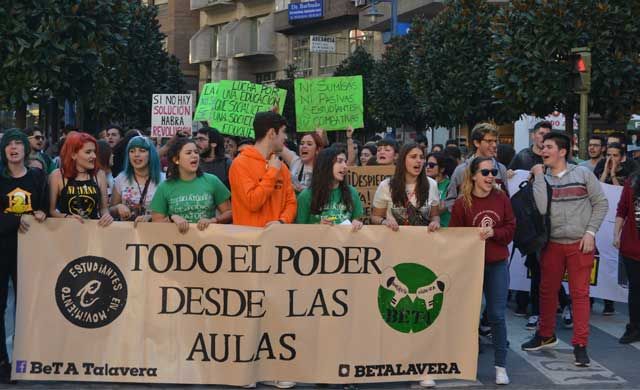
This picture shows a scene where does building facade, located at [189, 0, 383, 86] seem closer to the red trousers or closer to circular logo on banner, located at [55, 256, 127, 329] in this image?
the red trousers

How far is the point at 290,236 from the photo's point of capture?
7512 mm

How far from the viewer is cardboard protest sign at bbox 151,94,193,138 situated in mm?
19672

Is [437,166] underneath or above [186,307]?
above

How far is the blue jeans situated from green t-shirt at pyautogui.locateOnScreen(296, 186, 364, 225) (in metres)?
1.03

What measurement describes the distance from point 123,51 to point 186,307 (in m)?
11.8

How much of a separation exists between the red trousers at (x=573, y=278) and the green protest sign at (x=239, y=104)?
6.46 metres

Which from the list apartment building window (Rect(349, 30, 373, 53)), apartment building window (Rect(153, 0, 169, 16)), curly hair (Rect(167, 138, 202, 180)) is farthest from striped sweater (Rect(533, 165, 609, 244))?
apartment building window (Rect(153, 0, 169, 16))

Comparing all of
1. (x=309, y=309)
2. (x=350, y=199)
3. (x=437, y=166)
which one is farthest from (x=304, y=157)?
(x=309, y=309)

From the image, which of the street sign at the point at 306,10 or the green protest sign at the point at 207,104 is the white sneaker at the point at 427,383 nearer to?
the green protest sign at the point at 207,104

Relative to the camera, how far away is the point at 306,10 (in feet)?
176

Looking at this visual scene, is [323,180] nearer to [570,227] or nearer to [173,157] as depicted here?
[173,157]

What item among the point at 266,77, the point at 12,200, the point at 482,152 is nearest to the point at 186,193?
the point at 12,200

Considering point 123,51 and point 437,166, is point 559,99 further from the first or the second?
point 437,166

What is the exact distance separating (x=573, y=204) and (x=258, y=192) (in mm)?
2652
